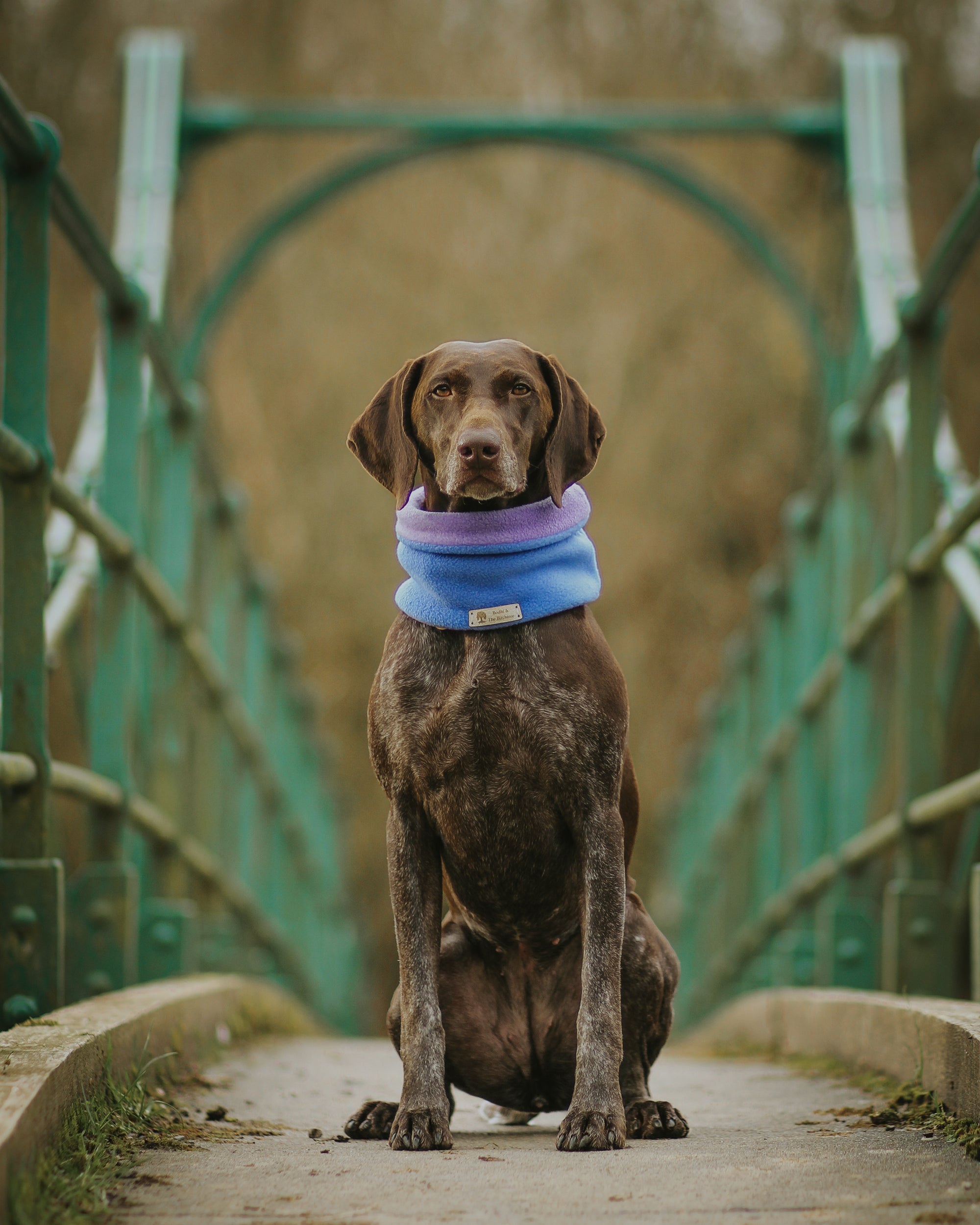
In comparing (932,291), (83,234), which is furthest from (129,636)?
(932,291)

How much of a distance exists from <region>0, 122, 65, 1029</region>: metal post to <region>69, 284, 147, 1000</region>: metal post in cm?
71

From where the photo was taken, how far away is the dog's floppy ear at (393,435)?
3.42 m

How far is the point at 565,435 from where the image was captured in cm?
338

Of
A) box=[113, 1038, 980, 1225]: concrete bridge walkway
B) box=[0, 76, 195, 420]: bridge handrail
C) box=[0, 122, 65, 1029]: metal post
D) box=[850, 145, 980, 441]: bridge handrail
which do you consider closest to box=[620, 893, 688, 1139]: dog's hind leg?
box=[113, 1038, 980, 1225]: concrete bridge walkway

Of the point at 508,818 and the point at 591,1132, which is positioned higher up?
the point at 508,818

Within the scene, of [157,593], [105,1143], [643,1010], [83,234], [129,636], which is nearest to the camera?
[105,1143]

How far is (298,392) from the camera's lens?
2102 centimetres

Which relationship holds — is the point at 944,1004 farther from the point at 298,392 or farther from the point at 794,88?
the point at 298,392

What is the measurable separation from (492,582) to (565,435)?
0.36 meters

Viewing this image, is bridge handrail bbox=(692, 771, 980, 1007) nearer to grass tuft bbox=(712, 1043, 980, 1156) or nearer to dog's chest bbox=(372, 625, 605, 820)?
grass tuft bbox=(712, 1043, 980, 1156)

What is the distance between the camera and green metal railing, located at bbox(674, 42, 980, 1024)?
4.65m

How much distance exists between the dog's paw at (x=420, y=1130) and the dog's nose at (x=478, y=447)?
4.04 ft

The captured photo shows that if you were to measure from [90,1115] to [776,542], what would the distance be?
17.5 meters

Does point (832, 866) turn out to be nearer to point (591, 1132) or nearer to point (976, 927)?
point (976, 927)
